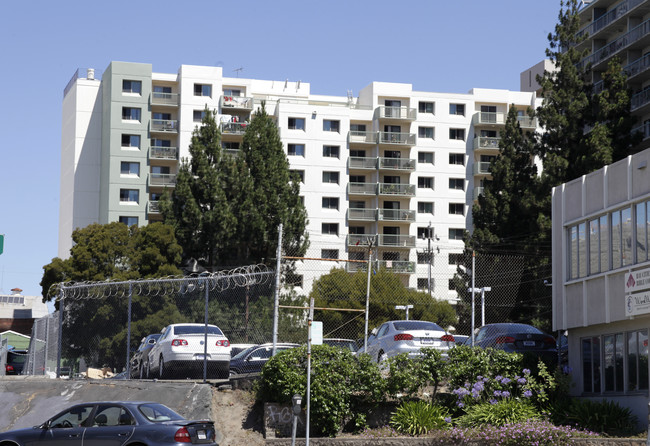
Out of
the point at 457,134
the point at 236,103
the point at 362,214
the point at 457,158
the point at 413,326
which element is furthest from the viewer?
the point at 457,134

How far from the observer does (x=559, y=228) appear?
25875 mm

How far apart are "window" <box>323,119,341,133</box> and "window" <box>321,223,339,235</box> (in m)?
8.23

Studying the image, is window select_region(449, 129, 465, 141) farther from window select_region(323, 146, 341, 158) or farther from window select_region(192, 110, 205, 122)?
window select_region(192, 110, 205, 122)

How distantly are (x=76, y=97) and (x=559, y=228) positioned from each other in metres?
63.8

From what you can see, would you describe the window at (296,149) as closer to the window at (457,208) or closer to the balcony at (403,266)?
the balcony at (403,266)

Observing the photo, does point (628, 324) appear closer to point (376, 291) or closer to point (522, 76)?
point (376, 291)

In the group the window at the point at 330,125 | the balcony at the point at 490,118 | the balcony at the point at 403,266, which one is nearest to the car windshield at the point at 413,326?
the balcony at the point at 403,266

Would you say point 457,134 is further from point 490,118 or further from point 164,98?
point 164,98

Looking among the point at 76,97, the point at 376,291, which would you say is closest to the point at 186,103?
the point at 76,97

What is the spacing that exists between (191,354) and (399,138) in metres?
59.5

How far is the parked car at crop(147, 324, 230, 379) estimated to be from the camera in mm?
24328

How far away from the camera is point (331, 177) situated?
80.3m

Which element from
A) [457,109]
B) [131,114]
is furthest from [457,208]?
[131,114]

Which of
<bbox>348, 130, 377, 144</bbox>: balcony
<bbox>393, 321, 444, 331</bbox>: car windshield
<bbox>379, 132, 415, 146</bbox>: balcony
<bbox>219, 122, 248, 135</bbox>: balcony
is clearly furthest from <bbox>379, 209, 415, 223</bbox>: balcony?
<bbox>393, 321, 444, 331</bbox>: car windshield
